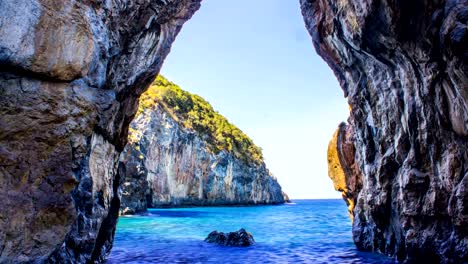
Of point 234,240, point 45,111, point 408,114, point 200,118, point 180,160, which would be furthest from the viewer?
point 200,118

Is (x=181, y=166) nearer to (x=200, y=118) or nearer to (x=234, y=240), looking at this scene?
(x=200, y=118)

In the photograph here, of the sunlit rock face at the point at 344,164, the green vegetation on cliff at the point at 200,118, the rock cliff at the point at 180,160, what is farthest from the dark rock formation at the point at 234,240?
the green vegetation on cliff at the point at 200,118

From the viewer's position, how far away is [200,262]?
1544 cm

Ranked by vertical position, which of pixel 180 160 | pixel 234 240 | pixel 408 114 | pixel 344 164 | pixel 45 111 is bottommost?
pixel 234 240

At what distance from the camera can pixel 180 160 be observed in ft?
239

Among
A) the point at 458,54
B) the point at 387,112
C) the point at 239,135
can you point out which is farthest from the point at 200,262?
the point at 239,135

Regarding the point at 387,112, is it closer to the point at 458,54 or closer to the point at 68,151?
the point at 458,54

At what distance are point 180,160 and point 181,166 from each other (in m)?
1.32

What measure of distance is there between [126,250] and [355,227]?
13.5 meters

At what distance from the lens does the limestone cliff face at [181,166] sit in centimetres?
6819

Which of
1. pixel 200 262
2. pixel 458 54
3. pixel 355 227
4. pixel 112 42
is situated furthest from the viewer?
pixel 355 227

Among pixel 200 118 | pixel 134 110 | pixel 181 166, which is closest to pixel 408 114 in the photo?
pixel 134 110

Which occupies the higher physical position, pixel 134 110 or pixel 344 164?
pixel 134 110

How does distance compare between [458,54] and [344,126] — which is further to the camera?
[344,126]
